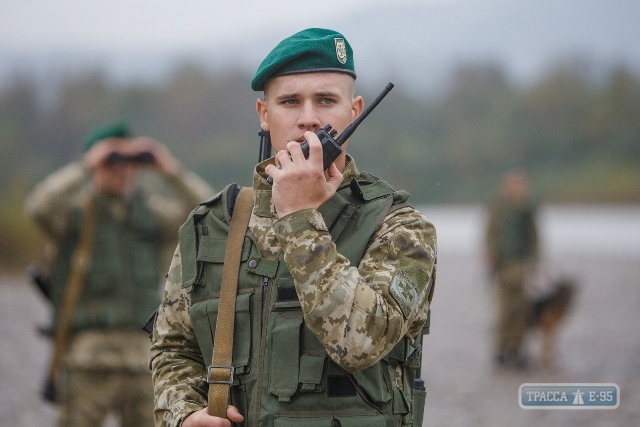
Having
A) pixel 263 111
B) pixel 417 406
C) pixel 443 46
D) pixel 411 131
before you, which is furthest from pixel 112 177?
pixel 411 131

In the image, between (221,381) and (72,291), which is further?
(72,291)

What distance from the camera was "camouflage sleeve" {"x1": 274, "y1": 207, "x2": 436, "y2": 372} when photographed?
221 cm

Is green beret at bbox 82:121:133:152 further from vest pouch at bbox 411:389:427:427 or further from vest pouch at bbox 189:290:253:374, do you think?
vest pouch at bbox 411:389:427:427

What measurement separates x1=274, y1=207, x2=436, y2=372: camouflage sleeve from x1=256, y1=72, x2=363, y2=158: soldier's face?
350 millimetres

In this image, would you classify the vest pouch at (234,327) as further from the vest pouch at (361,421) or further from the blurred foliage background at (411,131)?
the blurred foliage background at (411,131)

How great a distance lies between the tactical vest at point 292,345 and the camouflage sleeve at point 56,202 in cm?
305

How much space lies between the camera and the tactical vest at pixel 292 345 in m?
2.40

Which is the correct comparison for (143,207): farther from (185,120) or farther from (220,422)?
(185,120)

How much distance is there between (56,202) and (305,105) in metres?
3.34

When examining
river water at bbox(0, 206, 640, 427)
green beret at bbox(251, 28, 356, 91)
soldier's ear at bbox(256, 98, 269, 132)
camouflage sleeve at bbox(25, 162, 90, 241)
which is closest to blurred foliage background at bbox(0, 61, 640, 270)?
river water at bbox(0, 206, 640, 427)

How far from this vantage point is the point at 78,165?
18.7 ft

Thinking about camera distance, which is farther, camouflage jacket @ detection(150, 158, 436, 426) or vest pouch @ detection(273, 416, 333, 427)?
vest pouch @ detection(273, 416, 333, 427)

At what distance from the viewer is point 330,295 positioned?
221 centimetres

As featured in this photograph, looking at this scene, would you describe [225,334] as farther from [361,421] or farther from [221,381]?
[361,421]
